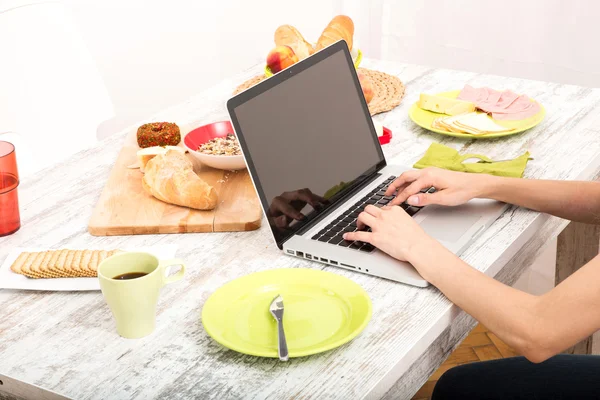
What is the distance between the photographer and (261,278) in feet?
3.68

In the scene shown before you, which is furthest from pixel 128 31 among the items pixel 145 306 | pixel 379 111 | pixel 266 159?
pixel 145 306

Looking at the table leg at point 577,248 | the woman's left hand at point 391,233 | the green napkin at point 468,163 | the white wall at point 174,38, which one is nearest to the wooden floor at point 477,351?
the table leg at point 577,248

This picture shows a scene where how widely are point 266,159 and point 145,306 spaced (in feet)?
1.15

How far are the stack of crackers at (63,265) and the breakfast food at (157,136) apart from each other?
46 cm

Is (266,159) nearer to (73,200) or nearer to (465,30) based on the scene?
(73,200)

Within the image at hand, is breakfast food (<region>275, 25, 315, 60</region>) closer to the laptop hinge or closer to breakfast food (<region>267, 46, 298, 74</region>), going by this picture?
breakfast food (<region>267, 46, 298, 74</region>)

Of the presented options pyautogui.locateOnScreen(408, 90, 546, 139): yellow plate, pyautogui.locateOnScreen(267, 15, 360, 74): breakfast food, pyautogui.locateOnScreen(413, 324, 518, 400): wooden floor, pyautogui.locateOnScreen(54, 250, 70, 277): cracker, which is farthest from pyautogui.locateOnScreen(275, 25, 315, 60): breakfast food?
pyautogui.locateOnScreen(413, 324, 518, 400): wooden floor

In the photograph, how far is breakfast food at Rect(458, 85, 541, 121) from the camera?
5.57ft

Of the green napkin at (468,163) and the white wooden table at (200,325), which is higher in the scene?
the white wooden table at (200,325)

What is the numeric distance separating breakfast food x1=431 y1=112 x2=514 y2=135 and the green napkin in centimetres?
10

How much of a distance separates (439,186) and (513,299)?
0.34m

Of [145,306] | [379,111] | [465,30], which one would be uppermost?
[145,306]

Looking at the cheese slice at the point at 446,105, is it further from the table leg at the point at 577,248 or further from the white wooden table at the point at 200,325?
the table leg at the point at 577,248

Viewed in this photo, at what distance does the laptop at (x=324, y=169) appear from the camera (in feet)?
3.92
